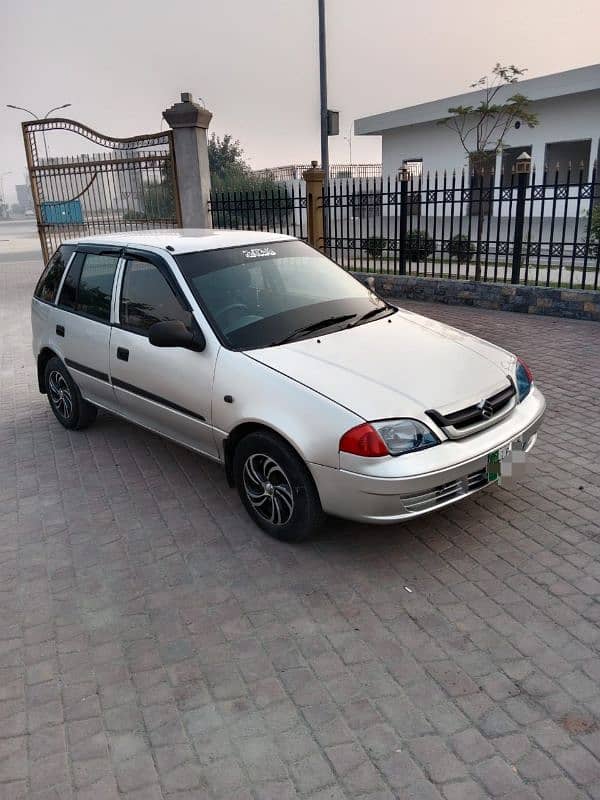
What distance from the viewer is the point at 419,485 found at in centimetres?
321

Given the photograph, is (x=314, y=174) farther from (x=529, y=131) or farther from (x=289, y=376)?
(x=529, y=131)

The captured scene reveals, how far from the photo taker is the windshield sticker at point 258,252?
4570mm

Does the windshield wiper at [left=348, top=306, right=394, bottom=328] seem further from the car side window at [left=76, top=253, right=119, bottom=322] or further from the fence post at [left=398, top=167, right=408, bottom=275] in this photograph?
the fence post at [left=398, top=167, right=408, bottom=275]

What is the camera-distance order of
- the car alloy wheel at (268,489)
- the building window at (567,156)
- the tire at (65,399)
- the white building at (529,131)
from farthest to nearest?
the building window at (567,156) < the white building at (529,131) < the tire at (65,399) < the car alloy wheel at (268,489)

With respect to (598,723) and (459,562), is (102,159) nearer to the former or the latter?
(459,562)

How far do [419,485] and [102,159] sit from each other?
1257cm

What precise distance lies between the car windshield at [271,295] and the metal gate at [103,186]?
9184 mm

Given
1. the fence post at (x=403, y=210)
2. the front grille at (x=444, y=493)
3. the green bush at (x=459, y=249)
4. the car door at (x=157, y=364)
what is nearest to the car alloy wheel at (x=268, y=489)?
the car door at (x=157, y=364)

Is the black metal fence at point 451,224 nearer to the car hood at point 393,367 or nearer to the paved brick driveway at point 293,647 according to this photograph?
the car hood at point 393,367

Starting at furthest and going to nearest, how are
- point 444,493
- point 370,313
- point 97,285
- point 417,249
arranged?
point 417,249 < point 97,285 < point 370,313 < point 444,493

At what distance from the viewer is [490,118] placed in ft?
61.9

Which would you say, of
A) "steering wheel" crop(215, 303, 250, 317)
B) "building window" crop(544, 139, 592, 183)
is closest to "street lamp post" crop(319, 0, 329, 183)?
"building window" crop(544, 139, 592, 183)

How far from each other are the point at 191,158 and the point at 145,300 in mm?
9006

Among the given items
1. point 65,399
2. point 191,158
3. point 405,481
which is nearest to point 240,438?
point 405,481
